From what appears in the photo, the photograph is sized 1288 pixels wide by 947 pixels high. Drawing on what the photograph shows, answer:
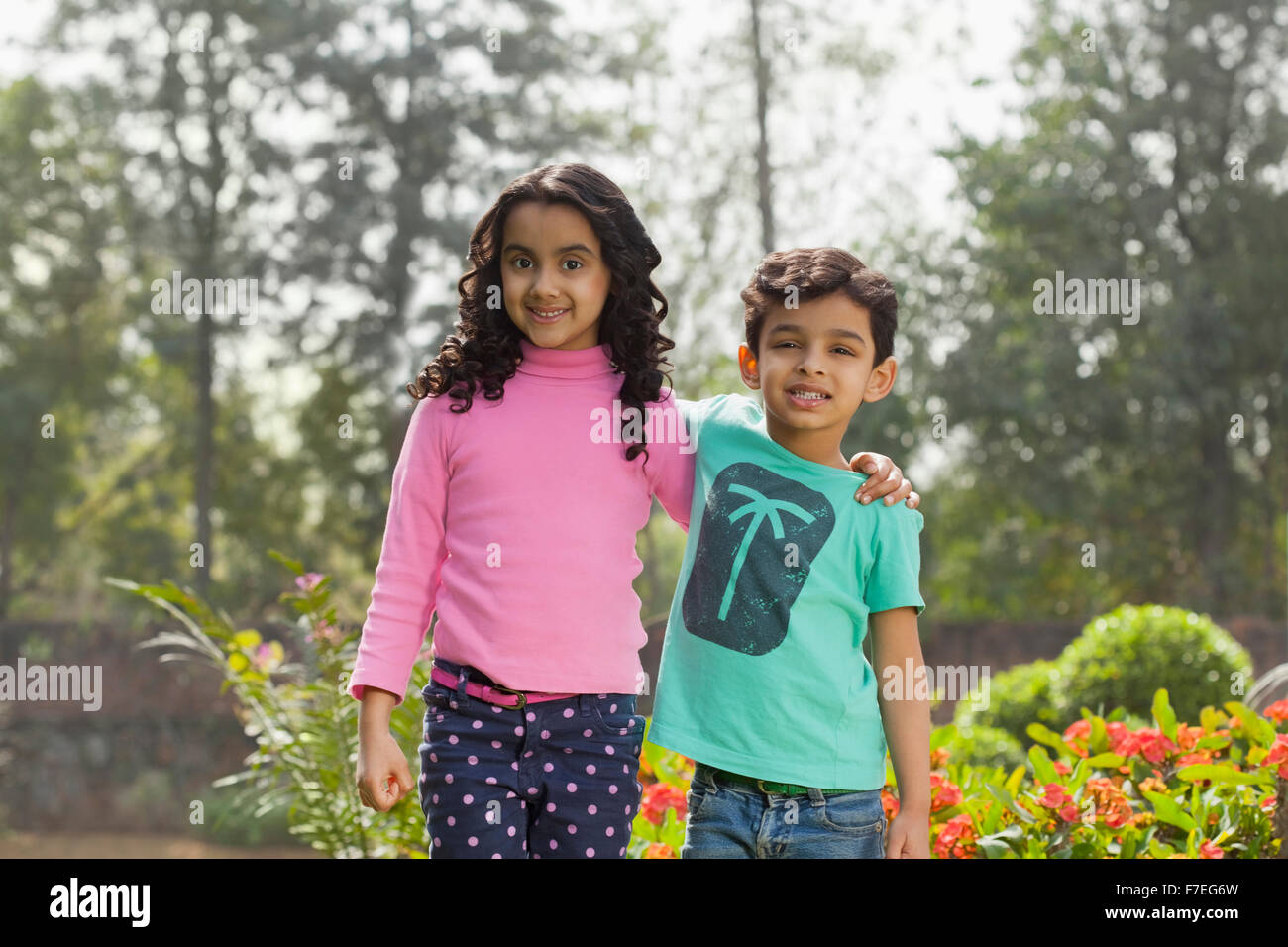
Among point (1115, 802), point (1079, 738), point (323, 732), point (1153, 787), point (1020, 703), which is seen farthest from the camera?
point (1020, 703)

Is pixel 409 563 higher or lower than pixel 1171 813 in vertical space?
higher

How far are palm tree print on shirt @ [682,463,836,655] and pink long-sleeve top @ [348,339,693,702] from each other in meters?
0.12

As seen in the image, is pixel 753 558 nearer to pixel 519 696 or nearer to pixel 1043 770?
pixel 519 696

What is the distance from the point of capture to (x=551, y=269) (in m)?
2.15

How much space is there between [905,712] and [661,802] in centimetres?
121

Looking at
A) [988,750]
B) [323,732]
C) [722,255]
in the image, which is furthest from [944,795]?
[722,255]

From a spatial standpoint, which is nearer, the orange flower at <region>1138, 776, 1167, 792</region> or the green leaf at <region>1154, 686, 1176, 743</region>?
the orange flower at <region>1138, 776, 1167, 792</region>

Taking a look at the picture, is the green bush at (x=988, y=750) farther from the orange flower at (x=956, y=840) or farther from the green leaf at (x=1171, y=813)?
the orange flower at (x=956, y=840)

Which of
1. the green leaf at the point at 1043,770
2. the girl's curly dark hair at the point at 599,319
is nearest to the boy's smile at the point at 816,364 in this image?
the girl's curly dark hair at the point at 599,319

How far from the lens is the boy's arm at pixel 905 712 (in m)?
2.09

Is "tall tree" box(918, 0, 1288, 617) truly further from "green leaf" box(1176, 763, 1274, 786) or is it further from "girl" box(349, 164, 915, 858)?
"girl" box(349, 164, 915, 858)

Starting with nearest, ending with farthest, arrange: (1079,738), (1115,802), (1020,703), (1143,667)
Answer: (1115,802)
(1079,738)
(1143,667)
(1020,703)

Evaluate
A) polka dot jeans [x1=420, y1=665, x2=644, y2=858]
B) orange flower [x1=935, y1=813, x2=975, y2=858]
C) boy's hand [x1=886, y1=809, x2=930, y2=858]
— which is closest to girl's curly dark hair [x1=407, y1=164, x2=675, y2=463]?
polka dot jeans [x1=420, y1=665, x2=644, y2=858]

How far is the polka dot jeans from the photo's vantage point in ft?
6.56
